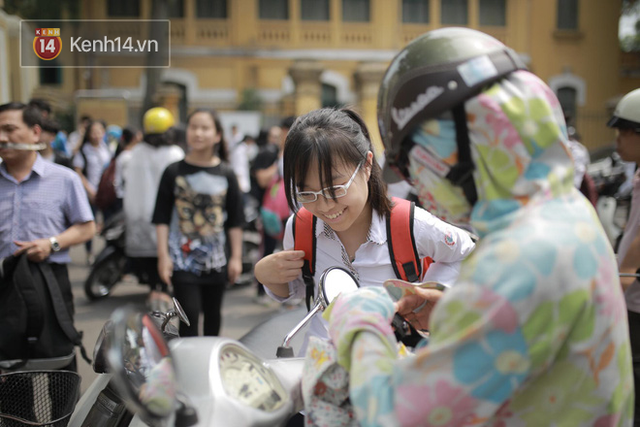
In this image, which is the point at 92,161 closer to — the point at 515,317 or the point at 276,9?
the point at 515,317

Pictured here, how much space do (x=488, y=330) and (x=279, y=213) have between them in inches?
203

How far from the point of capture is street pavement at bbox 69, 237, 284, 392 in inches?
221

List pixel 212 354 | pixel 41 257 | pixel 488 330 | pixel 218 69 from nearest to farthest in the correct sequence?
pixel 488 330
pixel 212 354
pixel 41 257
pixel 218 69

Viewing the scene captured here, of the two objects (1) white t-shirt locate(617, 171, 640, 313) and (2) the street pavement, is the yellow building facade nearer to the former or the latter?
(2) the street pavement

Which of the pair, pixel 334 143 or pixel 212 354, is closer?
pixel 212 354

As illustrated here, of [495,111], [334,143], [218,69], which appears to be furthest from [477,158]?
[218,69]

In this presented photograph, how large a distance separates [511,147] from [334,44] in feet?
74.2

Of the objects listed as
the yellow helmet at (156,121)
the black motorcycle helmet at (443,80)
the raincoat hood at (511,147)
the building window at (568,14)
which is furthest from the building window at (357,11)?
the raincoat hood at (511,147)

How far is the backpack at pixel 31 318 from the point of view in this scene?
3.14 metres

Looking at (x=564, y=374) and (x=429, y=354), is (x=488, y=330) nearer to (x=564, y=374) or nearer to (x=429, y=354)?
(x=429, y=354)

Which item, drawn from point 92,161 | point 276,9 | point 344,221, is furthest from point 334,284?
point 276,9

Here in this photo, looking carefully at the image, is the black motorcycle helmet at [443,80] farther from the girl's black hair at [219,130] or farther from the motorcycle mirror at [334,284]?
the girl's black hair at [219,130]

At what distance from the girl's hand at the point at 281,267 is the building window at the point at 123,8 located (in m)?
22.6

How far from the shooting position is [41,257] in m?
3.26
